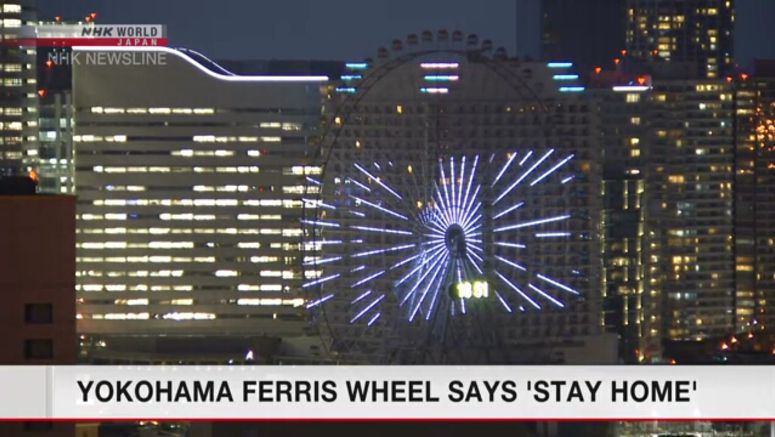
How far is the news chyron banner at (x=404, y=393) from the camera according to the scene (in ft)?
11.4

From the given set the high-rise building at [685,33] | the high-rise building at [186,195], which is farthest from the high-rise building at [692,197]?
the high-rise building at [186,195]

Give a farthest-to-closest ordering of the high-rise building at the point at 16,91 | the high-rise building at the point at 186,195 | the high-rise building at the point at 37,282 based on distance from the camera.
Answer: the high-rise building at the point at 186,195 → the high-rise building at the point at 16,91 → the high-rise building at the point at 37,282

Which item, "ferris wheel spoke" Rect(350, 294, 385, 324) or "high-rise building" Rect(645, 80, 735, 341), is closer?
"ferris wheel spoke" Rect(350, 294, 385, 324)

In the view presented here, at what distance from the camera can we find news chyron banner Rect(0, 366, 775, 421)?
3.46 m

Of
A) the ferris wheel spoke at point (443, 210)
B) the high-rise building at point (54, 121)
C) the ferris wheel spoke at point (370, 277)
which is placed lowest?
the ferris wheel spoke at point (370, 277)

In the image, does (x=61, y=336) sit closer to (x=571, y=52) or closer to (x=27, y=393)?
(x=27, y=393)

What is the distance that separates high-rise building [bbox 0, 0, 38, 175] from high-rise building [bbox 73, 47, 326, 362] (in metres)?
3.09

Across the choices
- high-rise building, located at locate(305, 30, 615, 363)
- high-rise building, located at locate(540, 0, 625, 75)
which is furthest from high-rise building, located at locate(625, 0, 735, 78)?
high-rise building, located at locate(305, 30, 615, 363)

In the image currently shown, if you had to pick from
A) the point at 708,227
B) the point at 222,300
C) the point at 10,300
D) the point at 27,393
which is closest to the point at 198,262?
the point at 222,300

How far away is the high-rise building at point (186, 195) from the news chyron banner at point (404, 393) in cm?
1786

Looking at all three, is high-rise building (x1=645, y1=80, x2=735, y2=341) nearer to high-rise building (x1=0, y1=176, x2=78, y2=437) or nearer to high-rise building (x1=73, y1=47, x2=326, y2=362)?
high-rise building (x1=73, y1=47, x2=326, y2=362)

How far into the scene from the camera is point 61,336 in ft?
16.5

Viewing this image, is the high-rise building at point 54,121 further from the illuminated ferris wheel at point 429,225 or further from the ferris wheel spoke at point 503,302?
the ferris wheel spoke at point 503,302

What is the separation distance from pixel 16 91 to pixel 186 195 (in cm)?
566
